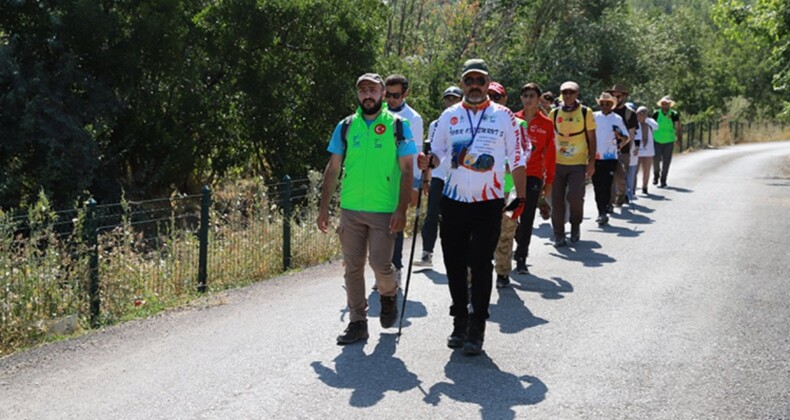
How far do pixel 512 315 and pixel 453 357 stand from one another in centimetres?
155

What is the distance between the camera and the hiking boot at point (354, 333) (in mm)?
7477

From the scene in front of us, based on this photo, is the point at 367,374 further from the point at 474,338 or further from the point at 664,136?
the point at 664,136

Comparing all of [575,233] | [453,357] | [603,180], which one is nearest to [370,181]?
[453,357]

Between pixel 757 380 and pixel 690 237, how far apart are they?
737 cm

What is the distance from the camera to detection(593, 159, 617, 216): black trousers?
14344 millimetres

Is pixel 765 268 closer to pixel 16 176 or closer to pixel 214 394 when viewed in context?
pixel 214 394

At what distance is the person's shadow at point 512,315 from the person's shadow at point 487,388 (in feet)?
3.74

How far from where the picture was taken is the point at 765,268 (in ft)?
36.8

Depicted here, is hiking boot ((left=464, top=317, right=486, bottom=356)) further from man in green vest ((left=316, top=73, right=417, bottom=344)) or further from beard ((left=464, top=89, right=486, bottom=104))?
beard ((left=464, top=89, right=486, bottom=104))

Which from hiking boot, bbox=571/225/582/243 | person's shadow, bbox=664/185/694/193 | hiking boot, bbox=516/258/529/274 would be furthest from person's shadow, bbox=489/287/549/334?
person's shadow, bbox=664/185/694/193

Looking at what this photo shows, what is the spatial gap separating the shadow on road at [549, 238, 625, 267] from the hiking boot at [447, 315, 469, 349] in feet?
14.4

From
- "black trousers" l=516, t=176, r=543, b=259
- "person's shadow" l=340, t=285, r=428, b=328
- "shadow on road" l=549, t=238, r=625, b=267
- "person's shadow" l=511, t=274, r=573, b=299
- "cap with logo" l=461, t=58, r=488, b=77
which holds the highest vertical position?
"cap with logo" l=461, t=58, r=488, b=77

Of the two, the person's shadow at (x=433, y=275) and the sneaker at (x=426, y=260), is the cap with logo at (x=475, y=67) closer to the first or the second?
the person's shadow at (x=433, y=275)

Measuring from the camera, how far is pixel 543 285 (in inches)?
393
